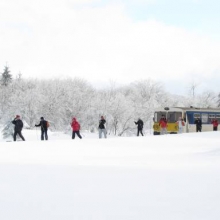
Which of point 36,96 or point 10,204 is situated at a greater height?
point 36,96

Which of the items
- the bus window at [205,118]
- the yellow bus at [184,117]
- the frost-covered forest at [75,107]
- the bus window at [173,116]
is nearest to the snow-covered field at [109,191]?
the yellow bus at [184,117]

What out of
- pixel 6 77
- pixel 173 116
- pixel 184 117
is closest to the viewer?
pixel 184 117

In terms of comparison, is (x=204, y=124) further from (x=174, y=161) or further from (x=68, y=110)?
(x=68, y=110)

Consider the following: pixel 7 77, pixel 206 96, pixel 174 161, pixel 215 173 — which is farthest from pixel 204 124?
pixel 206 96

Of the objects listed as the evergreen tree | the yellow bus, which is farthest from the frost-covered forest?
the yellow bus

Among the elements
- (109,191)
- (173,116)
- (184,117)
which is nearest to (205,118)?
(184,117)

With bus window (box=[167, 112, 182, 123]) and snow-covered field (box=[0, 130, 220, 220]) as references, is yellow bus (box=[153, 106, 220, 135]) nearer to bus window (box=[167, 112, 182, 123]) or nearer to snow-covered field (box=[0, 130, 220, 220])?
bus window (box=[167, 112, 182, 123])

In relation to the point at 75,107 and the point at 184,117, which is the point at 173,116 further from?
the point at 75,107

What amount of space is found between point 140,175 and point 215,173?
5.79 feet

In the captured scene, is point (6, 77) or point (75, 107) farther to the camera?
point (6, 77)

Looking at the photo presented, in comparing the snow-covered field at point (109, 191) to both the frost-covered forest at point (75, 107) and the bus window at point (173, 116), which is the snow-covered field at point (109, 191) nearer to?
the bus window at point (173, 116)

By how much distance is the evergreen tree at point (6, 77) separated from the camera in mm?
88250

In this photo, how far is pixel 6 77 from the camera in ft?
293

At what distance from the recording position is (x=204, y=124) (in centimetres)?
3588
